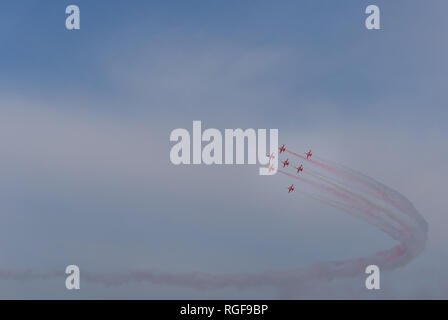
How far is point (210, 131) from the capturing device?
13156 millimetres

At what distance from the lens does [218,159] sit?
1323 centimetres
